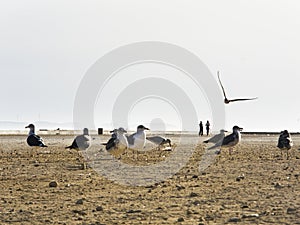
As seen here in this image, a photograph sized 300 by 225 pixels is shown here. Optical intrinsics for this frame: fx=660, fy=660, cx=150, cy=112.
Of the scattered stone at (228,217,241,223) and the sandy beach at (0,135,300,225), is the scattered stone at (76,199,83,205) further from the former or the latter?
the scattered stone at (228,217,241,223)

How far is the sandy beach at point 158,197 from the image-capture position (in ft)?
37.4

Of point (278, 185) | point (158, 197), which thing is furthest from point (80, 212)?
point (278, 185)

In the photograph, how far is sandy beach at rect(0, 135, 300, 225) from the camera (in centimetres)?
1139

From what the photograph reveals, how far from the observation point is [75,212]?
12133mm

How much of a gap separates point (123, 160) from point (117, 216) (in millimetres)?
12929

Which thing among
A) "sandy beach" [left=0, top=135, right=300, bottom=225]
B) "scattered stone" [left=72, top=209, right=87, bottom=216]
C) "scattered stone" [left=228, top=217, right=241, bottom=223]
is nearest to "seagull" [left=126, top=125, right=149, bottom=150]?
"sandy beach" [left=0, top=135, right=300, bottom=225]

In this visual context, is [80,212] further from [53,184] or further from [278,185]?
[278,185]

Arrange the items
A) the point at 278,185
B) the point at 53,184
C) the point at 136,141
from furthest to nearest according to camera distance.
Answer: the point at 136,141, the point at 53,184, the point at 278,185

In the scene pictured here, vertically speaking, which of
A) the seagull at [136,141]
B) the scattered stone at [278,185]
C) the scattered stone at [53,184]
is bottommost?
the scattered stone at [53,184]

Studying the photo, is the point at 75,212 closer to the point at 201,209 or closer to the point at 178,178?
the point at 201,209

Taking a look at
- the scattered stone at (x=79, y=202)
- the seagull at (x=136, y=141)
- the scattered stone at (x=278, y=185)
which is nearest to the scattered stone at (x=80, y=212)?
the scattered stone at (x=79, y=202)

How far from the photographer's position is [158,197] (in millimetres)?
13812

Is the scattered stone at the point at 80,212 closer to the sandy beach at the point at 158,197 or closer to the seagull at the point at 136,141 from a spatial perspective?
the sandy beach at the point at 158,197

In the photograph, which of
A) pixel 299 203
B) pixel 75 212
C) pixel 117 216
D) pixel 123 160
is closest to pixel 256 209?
pixel 299 203
